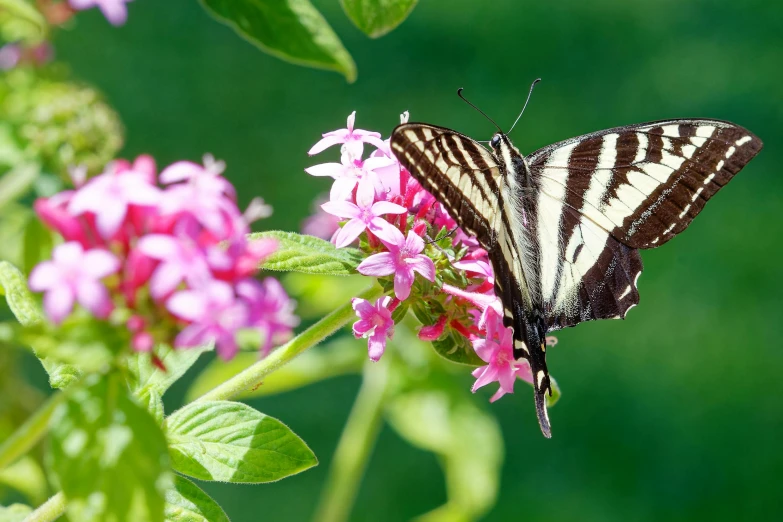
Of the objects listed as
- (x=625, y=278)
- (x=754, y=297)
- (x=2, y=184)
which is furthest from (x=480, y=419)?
(x=754, y=297)

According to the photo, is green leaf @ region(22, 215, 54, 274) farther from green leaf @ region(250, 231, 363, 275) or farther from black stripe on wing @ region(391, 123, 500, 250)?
black stripe on wing @ region(391, 123, 500, 250)

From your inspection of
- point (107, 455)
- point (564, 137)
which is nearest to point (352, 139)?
point (107, 455)

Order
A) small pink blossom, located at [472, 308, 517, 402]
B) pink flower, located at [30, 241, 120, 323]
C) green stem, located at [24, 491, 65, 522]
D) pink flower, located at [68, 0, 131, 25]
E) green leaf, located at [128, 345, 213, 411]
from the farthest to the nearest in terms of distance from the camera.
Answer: pink flower, located at [68, 0, 131, 25], small pink blossom, located at [472, 308, 517, 402], green leaf, located at [128, 345, 213, 411], green stem, located at [24, 491, 65, 522], pink flower, located at [30, 241, 120, 323]

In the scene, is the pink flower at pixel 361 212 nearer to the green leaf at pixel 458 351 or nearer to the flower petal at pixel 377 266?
the flower petal at pixel 377 266

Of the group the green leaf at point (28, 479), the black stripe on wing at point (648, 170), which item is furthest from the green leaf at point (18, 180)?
the black stripe on wing at point (648, 170)

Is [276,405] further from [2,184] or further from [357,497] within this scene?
[2,184]

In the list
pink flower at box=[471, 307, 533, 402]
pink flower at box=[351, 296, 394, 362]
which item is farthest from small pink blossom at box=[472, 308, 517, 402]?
pink flower at box=[351, 296, 394, 362]
